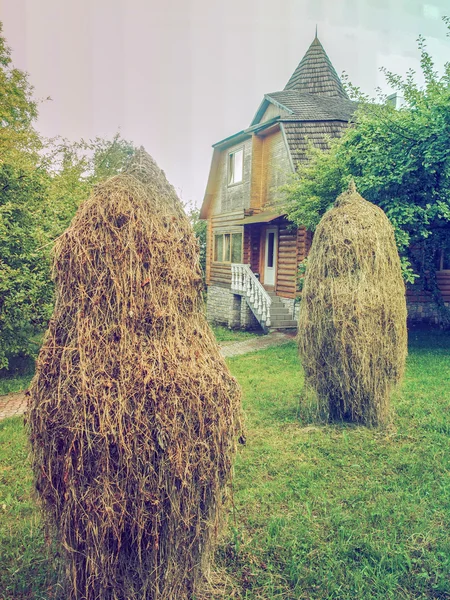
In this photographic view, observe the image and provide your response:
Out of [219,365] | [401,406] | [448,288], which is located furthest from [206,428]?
[448,288]

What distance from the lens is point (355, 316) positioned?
585 centimetres

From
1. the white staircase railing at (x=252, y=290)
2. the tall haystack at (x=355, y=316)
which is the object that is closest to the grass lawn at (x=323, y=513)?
the tall haystack at (x=355, y=316)

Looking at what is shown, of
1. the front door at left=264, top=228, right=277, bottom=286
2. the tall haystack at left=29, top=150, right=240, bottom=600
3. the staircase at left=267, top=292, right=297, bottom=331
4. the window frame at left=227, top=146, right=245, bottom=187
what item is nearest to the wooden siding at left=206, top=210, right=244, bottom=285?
the front door at left=264, top=228, right=277, bottom=286

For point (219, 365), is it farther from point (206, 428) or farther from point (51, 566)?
point (51, 566)

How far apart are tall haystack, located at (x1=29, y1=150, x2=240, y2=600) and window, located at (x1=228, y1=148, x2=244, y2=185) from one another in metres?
16.6

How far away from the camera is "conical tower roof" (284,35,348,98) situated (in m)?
20.2

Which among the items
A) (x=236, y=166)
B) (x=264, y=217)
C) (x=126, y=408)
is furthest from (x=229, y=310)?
(x=126, y=408)

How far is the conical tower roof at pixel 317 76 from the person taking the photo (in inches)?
797

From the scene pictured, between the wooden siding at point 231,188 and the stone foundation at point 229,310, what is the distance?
12.4ft

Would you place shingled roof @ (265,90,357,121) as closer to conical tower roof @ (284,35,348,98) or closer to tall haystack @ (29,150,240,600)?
conical tower roof @ (284,35,348,98)

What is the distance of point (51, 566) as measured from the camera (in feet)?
10.7

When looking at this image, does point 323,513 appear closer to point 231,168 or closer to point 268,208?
point 268,208

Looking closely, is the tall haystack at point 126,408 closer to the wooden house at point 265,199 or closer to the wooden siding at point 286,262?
the wooden house at point 265,199

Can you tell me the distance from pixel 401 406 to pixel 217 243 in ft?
52.0
